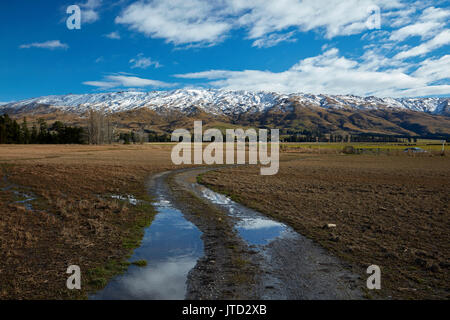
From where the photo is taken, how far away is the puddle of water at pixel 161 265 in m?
8.09

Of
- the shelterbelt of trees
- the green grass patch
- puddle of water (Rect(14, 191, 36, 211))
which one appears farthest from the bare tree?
the green grass patch

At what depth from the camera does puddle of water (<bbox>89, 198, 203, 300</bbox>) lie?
26.5 feet

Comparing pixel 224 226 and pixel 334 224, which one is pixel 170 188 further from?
pixel 334 224

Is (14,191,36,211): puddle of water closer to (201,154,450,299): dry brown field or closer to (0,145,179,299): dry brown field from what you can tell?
(0,145,179,299): dry brown field

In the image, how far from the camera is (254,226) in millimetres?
15891

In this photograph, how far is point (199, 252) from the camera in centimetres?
1159

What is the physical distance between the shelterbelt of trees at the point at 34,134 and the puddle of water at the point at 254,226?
13773cm

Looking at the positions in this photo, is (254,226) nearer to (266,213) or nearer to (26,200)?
(266,213)

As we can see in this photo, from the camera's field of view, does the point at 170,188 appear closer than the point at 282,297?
No

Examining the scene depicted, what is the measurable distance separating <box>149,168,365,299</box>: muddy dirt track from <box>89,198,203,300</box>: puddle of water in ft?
1.57

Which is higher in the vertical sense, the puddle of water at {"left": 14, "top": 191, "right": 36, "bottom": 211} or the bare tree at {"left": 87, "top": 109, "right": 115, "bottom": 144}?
the bare tree at {"left": 87, "top": 109, "right": 115, "bottom": 144}
